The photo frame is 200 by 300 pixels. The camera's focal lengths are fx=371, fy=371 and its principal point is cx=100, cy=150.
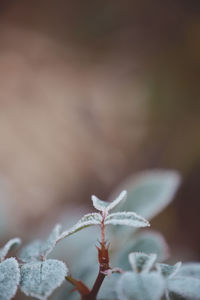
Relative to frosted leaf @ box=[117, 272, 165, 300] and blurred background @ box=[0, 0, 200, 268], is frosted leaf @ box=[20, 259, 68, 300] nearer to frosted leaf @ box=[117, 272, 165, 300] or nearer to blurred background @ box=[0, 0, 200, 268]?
frosted leaf @ box=[117, 272, 165, 300]

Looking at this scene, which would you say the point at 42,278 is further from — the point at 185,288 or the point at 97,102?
the point at 97,102

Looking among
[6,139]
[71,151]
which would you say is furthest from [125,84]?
[6,139]

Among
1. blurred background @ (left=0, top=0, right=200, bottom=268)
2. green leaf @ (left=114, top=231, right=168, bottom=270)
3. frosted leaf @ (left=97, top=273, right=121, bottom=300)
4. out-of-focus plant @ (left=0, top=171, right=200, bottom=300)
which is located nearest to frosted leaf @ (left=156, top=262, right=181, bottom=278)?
out-of-focus plant @ (left=0, top=171, right=200, bottom=300)

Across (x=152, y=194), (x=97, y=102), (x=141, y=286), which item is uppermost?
(x=97, y=102)

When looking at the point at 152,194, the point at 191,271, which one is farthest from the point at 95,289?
the point at 152,194

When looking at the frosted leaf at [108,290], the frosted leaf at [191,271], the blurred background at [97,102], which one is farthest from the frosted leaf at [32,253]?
the blurred background at [97,102]

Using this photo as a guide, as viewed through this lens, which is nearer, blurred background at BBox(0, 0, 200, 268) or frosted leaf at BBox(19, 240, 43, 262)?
frosted leaf at BBox(19, 240, 43, 262)

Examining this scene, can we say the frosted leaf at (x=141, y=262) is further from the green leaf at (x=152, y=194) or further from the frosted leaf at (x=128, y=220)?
the green leaf at (x=152, y=194)
